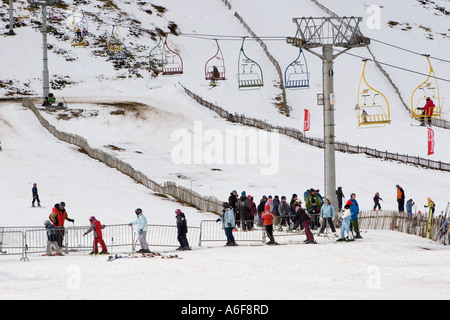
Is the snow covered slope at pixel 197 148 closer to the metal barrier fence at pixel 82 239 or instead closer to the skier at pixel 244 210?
the metal barrier fence at pixel 82 239

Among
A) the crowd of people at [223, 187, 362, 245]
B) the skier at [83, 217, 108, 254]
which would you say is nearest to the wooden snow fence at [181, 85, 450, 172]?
the crowd of people at [223, 187, 362, 245]

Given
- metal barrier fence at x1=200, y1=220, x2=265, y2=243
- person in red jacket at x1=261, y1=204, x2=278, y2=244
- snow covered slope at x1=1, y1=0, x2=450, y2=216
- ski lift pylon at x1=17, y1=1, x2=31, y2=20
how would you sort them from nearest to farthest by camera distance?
person in red jacket at x1=261, y1=204, x2=278, y2=244 → metal barrier fence at x1=200, y1=220, x2=265, y2=243 → snow covered slope at x1=1, y1=0, x2=450, y2=216 → ski lift pylon at x1=17, y1=1, x2=31, y2=20

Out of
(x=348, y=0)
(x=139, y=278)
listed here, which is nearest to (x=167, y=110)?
(x=139, y=278)

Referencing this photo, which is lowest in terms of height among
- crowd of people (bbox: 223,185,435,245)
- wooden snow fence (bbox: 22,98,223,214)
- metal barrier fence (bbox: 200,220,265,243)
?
metal barrier fence (bbox: 200,220,265,243)

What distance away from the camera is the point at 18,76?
71.5m

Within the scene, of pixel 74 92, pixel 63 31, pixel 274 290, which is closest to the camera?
pixel 274 290

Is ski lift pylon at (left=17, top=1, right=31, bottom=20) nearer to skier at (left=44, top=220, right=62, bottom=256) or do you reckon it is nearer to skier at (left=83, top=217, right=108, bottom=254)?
skier at (left=44, top=220, right=62, bottom=256)

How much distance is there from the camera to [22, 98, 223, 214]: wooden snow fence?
102ft

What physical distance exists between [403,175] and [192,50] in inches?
1766

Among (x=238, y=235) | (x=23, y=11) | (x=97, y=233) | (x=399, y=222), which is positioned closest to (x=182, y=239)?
(x=97, y=233)

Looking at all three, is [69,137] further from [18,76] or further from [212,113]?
[18,76]

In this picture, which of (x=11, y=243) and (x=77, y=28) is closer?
(x=11, y=243)

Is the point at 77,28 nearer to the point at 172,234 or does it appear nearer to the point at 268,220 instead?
the point at 172,234

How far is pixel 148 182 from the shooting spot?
35.7 metres
